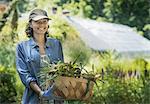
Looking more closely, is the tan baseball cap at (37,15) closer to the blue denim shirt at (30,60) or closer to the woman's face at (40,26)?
the woman's face at (40,26)

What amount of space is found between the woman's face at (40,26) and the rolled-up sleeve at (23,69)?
194 millimetres

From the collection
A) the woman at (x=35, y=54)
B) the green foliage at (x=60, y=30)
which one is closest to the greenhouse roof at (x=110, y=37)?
the green foliage at (x=60, y=30)

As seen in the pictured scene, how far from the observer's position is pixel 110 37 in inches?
1266

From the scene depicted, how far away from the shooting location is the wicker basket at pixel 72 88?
12.1 ft

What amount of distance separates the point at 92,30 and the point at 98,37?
1439 mm

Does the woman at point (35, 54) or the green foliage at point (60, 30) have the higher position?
the woman at point (35, 54)

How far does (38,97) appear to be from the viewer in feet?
12.9

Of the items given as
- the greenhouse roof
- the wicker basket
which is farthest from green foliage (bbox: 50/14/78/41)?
the wicker basket

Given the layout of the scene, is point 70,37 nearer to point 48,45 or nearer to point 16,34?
point 16,34

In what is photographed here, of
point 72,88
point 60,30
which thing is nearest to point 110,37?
point 60,30

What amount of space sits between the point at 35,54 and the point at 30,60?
0.08 meters

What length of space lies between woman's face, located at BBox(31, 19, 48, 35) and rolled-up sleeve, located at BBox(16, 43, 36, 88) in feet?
0.64

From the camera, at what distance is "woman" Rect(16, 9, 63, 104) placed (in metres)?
3.96

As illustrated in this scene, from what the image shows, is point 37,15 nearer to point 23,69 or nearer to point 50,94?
point 23,69
